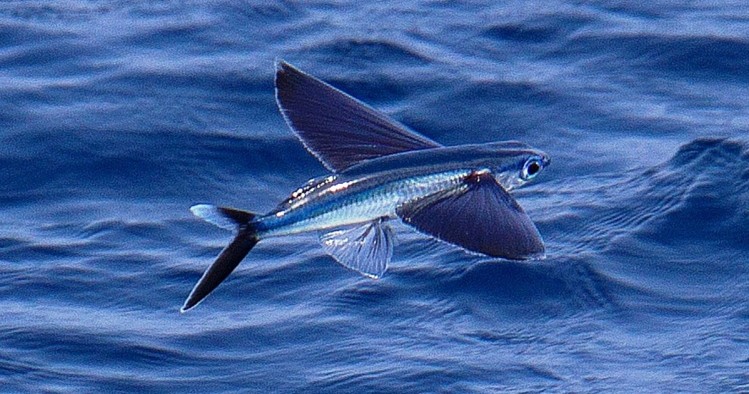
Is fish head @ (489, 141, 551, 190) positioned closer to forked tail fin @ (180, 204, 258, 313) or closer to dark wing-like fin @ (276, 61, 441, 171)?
dark wing-like fin @ (276, 61, 441, 171)

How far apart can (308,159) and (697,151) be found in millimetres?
1744

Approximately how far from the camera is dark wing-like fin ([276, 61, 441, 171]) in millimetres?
3582

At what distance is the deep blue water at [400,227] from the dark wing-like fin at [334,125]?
184 centimetres

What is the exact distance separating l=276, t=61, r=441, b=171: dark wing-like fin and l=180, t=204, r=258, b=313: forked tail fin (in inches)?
11.5

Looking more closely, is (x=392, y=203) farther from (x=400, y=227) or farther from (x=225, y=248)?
(x=400, y=227)

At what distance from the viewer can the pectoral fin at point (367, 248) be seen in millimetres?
3576

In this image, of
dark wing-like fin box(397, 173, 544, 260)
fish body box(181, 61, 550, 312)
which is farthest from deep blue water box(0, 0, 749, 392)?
dark wing-like fin box(397, 173, 544, 260)

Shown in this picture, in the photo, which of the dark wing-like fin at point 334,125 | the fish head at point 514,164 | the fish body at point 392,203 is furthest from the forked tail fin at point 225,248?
the fish head at point 514,164

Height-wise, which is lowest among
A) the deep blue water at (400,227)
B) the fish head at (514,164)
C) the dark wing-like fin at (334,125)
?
the fish head at (514,164)

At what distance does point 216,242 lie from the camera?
669cm

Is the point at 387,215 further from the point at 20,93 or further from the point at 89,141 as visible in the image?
the point at 20,93

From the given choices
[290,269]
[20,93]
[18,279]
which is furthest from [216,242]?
[20,93]

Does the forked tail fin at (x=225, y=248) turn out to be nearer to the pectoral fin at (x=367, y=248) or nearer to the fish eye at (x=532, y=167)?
the pectoral fin at (x=367, y=248)

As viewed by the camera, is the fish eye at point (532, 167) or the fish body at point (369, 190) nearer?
the fish body at point (369, 190)
